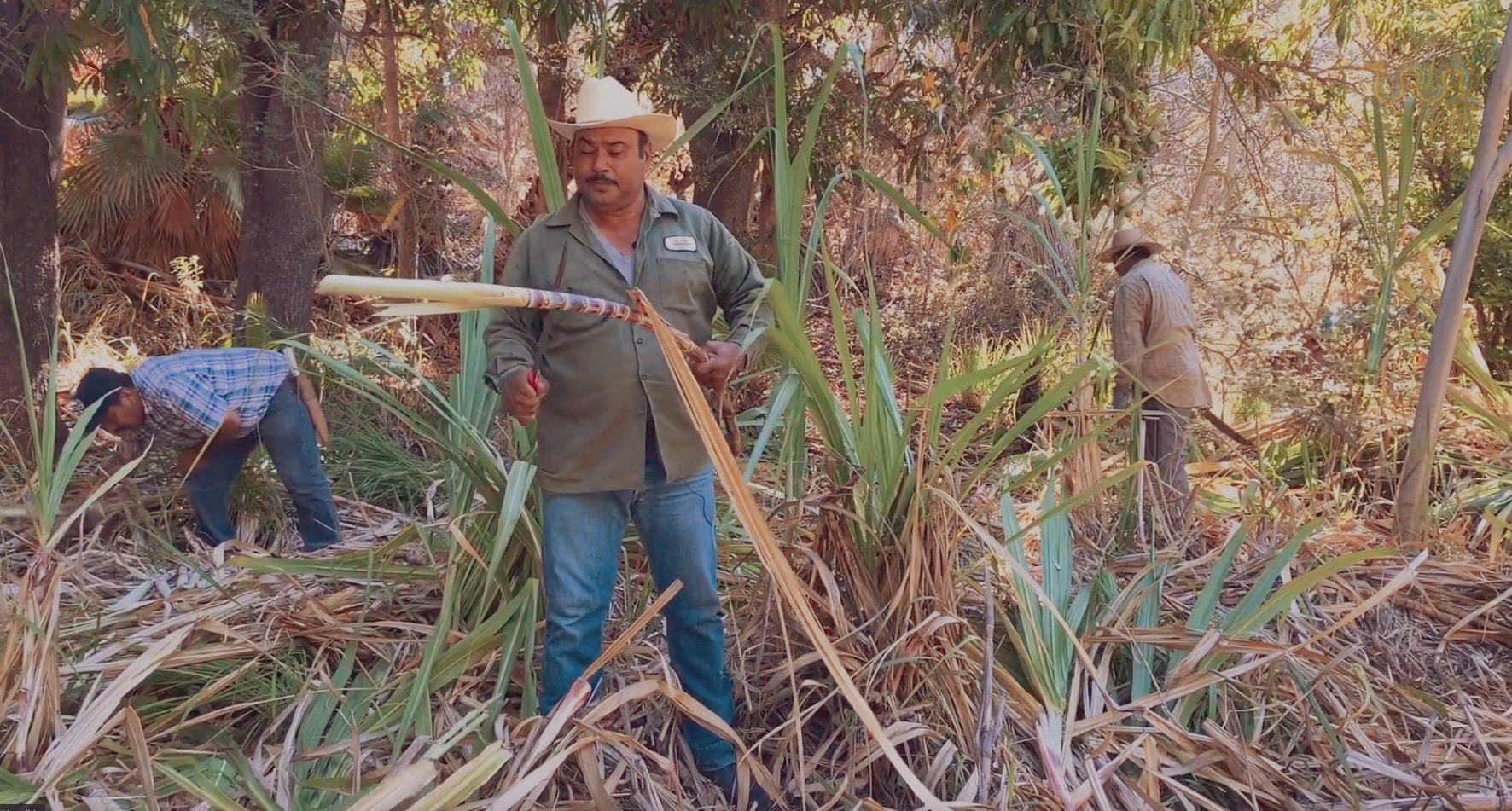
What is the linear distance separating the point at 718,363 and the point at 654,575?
512 mm

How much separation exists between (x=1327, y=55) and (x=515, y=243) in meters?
6.36

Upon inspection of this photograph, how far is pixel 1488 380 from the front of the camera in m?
3.55

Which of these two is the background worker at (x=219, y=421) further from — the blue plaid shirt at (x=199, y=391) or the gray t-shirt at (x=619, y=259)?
the gray t-shirt at (x=619, y=259)

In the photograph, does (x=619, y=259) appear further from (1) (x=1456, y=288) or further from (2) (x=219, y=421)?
(1) (x=1456, y=288)

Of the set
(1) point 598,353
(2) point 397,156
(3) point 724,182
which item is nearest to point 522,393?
(1) point 598,353

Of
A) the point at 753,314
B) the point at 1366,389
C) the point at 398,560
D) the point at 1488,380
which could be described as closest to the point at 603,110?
the point at 753,314

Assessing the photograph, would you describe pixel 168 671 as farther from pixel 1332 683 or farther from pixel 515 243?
pixel 1332 683

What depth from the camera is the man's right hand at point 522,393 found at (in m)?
1.87

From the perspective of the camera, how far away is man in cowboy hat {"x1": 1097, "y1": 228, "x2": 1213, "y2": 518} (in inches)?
150

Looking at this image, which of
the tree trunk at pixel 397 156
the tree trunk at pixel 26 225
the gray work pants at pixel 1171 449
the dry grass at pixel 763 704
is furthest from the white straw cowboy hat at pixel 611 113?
the tree trunk at pixel 26 225

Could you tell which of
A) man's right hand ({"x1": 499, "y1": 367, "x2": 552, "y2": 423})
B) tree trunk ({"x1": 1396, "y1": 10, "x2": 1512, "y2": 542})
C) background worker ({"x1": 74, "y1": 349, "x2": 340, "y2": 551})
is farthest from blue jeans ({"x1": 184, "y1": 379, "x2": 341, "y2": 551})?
tree trunk ({"x1": 1396, "y1": 10, "x2": 1512, "y2": 542})

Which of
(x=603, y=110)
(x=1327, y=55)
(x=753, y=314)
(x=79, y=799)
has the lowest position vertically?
(x=79, y=799)

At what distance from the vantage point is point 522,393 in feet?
6.15

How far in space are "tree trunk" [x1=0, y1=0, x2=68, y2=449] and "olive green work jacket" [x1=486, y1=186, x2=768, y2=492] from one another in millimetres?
2705
